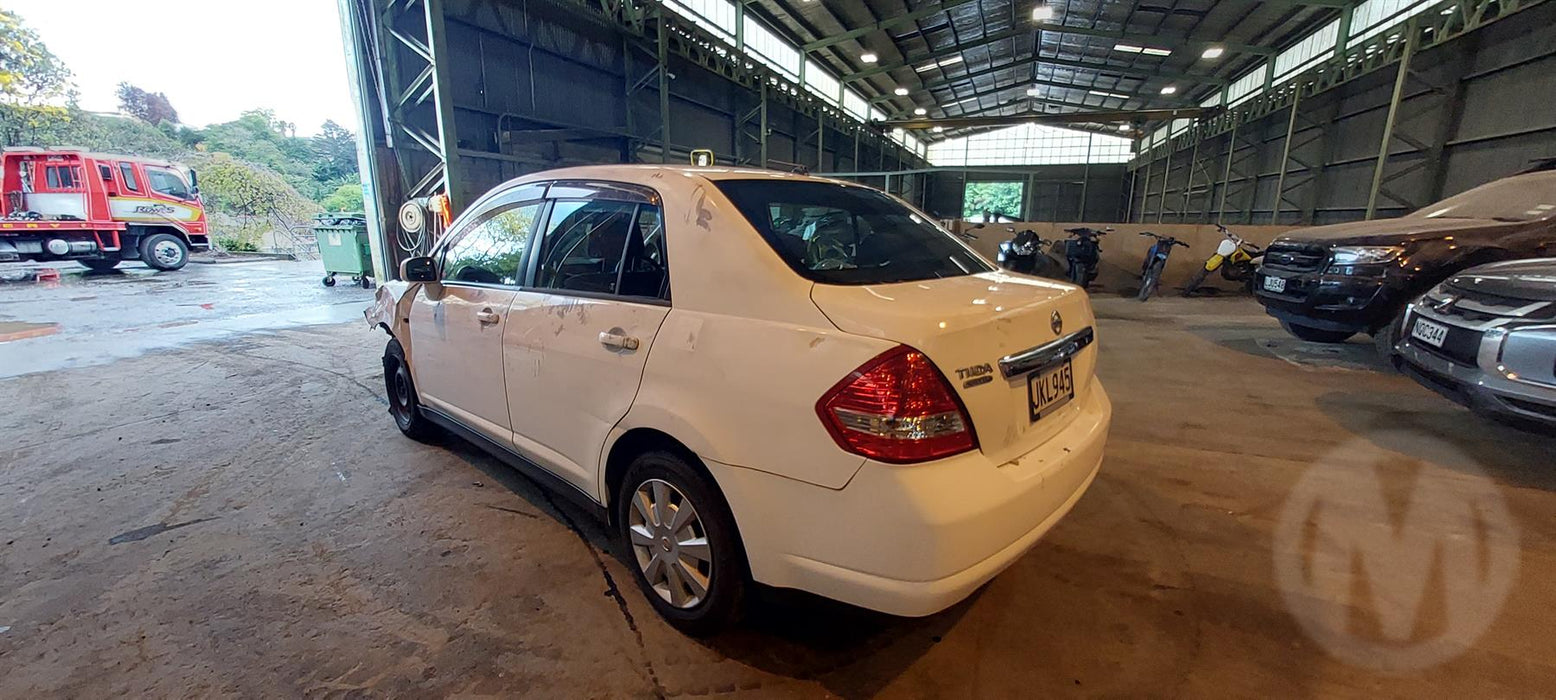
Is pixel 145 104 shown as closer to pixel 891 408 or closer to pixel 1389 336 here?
pixel 891 408

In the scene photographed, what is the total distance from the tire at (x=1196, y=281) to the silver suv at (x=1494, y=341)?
639 cm

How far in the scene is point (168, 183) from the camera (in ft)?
41.4

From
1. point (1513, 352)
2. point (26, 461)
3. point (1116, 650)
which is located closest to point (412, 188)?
point (26, 461)

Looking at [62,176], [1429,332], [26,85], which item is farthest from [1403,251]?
[26,85]

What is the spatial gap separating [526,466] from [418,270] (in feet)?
3.49

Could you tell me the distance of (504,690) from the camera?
1.56m

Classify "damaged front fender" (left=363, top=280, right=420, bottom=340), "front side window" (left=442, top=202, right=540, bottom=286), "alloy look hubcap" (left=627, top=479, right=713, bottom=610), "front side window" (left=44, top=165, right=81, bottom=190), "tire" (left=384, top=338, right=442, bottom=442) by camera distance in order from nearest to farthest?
"alloy look hubcap" (left=627, top=479, right=713, bottom=610) < "front side window" (left=442, top=202, right=540, bottom=286) < "damaged front fender" (left=363, top=280, right=420, bottom=340) < "tire" (left=384, top=338, right=442, bottom=442) < "front side window" (left=44, top=165, right=81, bottom=190)

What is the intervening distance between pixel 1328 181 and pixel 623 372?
18.3 metres

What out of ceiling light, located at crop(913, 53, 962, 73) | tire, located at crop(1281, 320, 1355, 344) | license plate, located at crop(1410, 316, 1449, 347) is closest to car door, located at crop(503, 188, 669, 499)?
license plate, located at crop(1410, 316, 1449, 347)

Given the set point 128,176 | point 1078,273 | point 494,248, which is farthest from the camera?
point 128,176

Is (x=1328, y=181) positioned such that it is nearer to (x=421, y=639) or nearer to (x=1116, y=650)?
(x=1116, y=650)

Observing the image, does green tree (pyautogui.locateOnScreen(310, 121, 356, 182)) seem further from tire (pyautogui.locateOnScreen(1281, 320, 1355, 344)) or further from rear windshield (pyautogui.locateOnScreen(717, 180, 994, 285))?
tire (pyautogui.locateOnScreen(1281, 320, 1355, 344))

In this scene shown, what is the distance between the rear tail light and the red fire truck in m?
16.7

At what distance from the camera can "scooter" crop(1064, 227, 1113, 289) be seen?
9.39m
